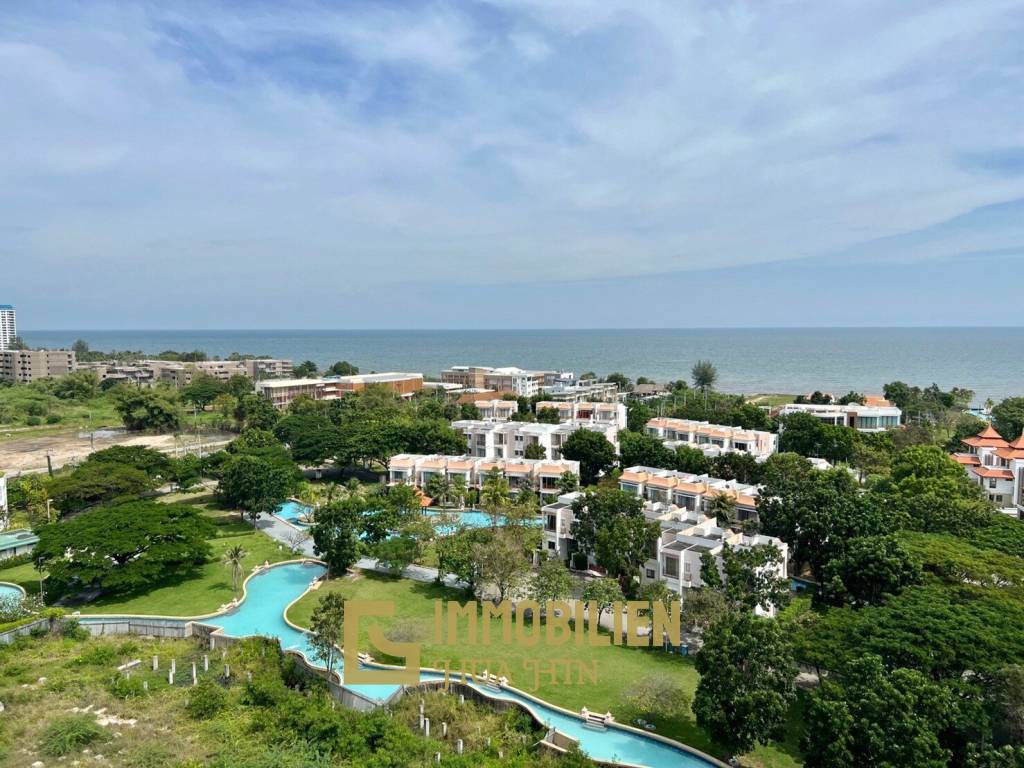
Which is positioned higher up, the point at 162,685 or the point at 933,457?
the point at 933,457

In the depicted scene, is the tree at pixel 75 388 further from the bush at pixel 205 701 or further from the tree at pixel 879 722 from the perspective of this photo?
the tree at pixel 879 722

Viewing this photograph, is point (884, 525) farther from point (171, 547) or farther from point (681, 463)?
point (171, 547)

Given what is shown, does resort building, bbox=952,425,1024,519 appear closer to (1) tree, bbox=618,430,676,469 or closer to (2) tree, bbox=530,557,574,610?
(1) tree, bbox=618,430,676,469

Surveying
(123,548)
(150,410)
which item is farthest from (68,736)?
(150,410)

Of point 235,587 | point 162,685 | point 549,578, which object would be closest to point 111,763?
point 162,685

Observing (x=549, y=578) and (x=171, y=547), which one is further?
(x=171, y=547)

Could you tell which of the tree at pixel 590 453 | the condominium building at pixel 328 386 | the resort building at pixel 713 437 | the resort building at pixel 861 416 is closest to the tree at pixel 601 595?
the tree at pixel 590 453
